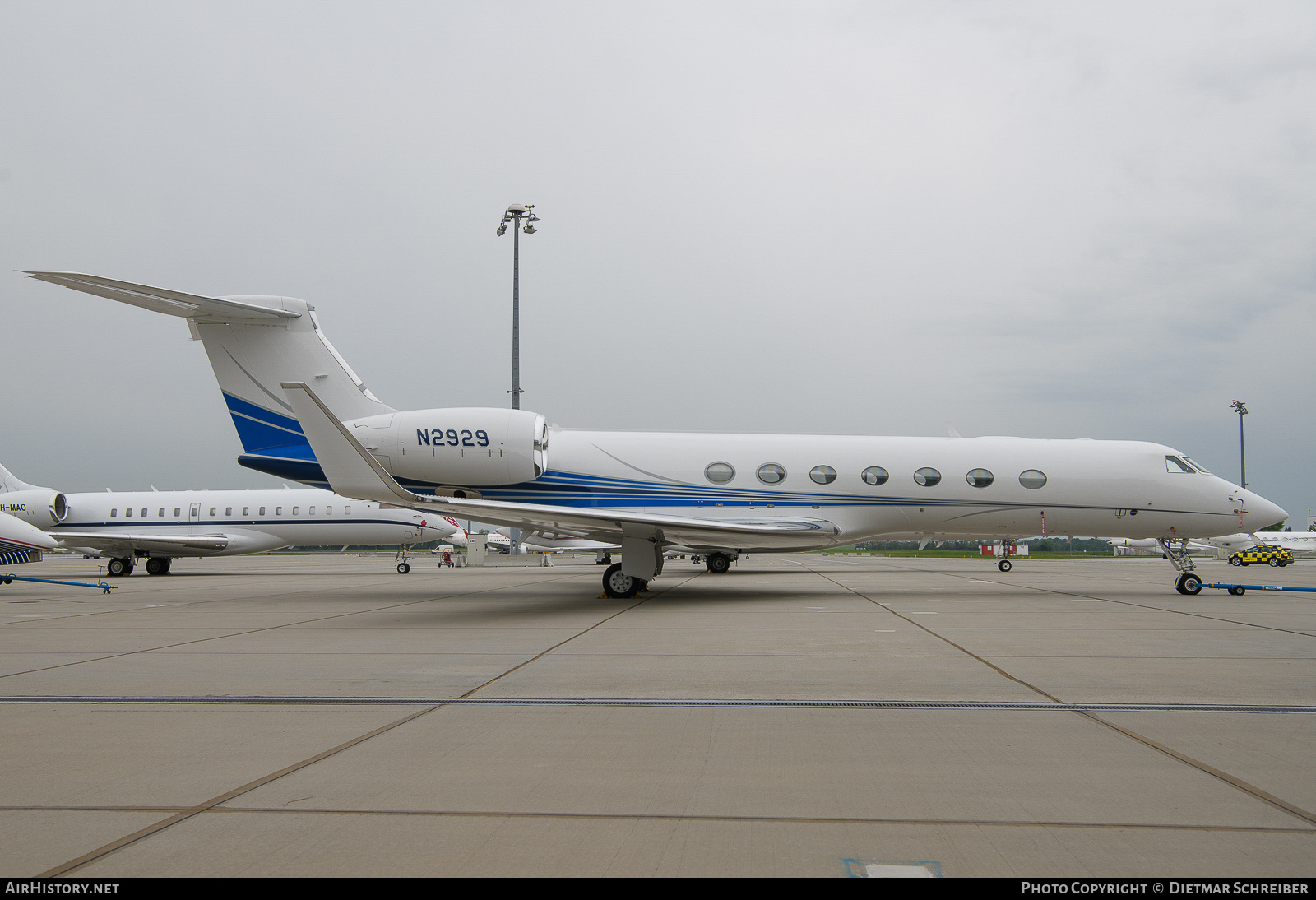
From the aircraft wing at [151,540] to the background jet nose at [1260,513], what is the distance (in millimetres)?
26563

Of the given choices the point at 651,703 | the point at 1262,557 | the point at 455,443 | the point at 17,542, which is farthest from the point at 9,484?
the point at 1262,557

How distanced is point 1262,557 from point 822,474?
3141 cm

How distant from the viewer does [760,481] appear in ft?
45.9

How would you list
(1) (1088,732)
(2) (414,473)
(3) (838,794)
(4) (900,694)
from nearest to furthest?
(3) (838,794), (1) (1088,732), (4) (900,694), (2) (414,473)

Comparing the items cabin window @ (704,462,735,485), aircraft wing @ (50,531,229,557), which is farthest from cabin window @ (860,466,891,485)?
aircraft wing @ (50,531,229,557)

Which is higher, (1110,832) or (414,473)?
(414,473)

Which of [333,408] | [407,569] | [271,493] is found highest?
[333,408]

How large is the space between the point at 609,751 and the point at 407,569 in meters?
23.4

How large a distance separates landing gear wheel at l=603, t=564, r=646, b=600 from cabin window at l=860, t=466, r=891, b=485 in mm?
4335

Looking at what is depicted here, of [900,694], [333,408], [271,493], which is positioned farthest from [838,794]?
[271,493]

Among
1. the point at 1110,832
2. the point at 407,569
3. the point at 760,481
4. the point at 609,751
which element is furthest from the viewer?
the point at 407,569

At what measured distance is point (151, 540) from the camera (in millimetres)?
25188
